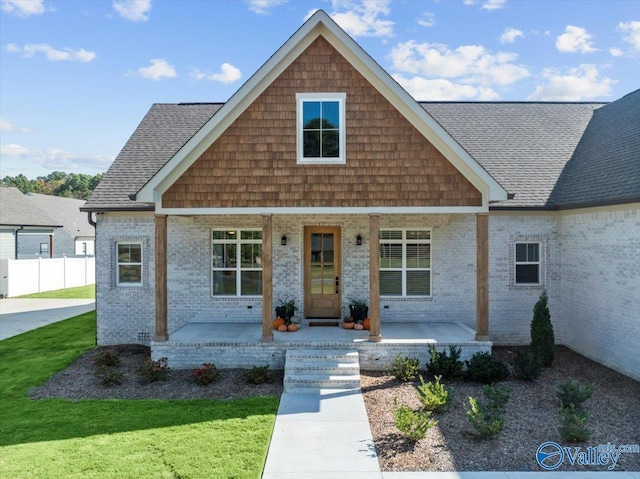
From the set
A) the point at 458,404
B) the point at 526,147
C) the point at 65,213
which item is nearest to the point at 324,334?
the point at 458,404

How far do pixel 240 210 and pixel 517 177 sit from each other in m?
8.60

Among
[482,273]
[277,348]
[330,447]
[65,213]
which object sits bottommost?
[330,447]

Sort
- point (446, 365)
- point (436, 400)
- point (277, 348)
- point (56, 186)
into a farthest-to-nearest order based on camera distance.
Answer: point (56, 186) → point (277, 348) → point (446, 365) → point (436, 400)

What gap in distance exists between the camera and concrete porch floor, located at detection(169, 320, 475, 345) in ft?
32.0

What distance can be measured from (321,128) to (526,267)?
24.0 feet

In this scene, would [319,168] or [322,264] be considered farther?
[322,264]

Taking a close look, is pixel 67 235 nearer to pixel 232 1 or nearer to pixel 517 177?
pixel 232 1

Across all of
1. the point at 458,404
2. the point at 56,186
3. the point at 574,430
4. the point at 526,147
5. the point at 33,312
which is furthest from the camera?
the point at 56,186

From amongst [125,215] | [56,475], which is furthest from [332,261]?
[56,475]

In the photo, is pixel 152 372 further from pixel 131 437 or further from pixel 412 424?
pixel 412 424

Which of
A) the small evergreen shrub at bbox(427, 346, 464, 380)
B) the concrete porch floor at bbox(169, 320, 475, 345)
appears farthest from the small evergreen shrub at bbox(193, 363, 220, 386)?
the small evergreen shrub at bbox(427, 346, 464, 380)

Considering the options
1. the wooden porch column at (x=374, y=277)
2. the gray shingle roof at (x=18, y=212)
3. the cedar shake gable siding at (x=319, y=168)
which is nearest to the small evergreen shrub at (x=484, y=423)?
the wooden porch column at (x=374, y=277)

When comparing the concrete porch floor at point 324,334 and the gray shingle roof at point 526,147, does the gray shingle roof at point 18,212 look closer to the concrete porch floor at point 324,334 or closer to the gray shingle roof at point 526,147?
the gray shingle roof at point 526,147

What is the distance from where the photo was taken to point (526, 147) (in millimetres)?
13664
